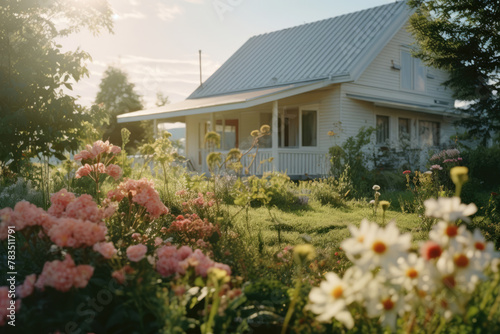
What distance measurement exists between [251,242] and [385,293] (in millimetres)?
3088

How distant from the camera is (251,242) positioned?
4625 mm

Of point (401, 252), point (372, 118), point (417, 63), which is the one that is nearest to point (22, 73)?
point (401, 252)

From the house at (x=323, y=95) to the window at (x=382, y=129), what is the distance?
37 millimetres

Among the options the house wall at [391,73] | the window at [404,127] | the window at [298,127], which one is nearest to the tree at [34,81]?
the window at [298,127]

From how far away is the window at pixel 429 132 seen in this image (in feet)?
59.1

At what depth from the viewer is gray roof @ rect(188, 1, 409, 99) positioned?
15017mm

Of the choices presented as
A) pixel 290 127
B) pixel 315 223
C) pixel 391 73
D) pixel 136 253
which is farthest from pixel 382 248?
pixel 391 73

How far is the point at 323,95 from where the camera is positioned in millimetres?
15250

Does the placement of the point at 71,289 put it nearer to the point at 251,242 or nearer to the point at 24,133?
the point at 251,242

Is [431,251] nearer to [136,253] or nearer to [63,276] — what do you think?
[136,253]

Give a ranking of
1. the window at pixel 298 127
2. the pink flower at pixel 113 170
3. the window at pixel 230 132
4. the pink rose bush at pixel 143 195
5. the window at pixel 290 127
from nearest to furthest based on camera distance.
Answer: the pink rose bush at pixel 143 195 → the pink flower at pixel 113 170 → the window at pixel 298 127 → the window at pixel 290 127 → the window at pixel 230 132

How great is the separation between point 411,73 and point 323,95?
4683 millimetres

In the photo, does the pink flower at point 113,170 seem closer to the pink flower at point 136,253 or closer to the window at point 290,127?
the pink flower at point 136,253

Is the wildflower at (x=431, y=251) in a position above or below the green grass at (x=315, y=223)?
above
